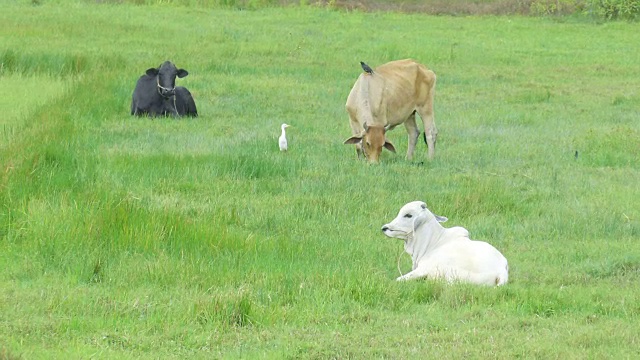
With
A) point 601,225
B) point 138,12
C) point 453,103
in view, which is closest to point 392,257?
point 601,225

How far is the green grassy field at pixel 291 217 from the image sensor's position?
5977 mm

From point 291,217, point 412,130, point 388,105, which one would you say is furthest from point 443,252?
point 412,130

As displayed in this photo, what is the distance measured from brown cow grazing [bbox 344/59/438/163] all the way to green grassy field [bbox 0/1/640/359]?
28cm

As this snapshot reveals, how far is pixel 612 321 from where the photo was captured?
20.4ft

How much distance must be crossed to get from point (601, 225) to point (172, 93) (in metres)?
8.18

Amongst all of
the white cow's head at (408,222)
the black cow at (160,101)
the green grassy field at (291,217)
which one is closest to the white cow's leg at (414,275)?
the green grassy field at (291,217)

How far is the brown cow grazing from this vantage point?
12195mm

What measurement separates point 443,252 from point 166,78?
968cm

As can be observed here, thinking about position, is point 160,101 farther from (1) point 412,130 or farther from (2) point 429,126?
(2) point 429,126

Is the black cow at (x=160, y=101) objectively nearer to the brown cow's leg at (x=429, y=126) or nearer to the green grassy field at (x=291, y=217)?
the green grassy field at (x=291, y=217)

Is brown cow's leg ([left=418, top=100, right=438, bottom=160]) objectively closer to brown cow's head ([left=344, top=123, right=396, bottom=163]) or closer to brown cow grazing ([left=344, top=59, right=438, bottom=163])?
brown cow grazing ([left=344, top=59, right=438, bottom=163])

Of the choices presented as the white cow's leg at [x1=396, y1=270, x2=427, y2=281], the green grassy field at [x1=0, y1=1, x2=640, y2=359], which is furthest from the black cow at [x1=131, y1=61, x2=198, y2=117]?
the white cow's leg at [x1=396, y1=270, x2=427, y2=281]

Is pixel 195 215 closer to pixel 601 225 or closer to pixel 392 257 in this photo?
pixel 392 257

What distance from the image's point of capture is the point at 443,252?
743cm
